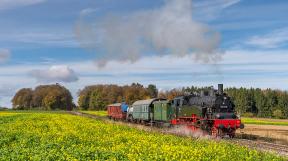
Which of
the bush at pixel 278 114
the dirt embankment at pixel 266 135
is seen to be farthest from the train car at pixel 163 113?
the bush at pixel 278 114

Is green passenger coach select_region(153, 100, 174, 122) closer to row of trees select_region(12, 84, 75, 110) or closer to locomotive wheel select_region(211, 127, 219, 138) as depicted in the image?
locomotive wheel select_region(211, 127, 219, 138)

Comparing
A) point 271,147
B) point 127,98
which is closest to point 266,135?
point 271,147

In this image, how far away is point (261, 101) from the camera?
142250 mm

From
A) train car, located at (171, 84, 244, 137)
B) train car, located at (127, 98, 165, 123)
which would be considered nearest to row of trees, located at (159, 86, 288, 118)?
train car, located at (127, 98, 165, 123)

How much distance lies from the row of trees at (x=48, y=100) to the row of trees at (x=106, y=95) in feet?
25.8

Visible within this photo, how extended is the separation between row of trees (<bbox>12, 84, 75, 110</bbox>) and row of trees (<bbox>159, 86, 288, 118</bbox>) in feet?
170

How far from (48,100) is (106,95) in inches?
1171

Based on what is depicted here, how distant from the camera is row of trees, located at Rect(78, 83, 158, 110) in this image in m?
142

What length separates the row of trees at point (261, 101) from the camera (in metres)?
130

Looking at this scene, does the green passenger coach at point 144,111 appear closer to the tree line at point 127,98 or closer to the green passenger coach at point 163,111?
the green passenger coach at point 163,111

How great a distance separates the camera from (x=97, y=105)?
162 m

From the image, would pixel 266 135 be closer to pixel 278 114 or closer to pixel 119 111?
pixel 119 111

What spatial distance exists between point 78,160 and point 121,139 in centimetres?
1112

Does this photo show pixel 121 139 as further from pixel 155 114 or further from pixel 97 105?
pixel 97 105
